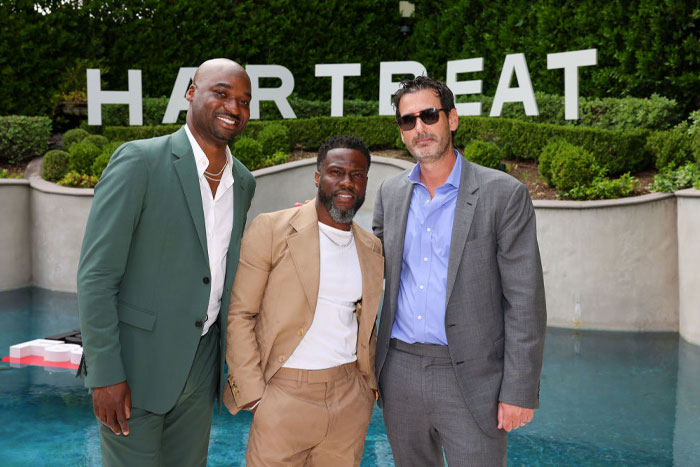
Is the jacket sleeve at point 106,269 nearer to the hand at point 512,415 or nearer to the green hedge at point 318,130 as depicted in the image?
the hand at point 512,415

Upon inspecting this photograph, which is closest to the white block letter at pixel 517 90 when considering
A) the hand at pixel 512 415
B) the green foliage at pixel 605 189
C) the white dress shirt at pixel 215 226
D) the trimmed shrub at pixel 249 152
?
the green foliage at pixel 605 189

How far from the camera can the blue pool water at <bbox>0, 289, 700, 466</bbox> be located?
14.9 ft

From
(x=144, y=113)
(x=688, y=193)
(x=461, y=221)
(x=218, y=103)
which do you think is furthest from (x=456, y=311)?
(x=144, y=113)

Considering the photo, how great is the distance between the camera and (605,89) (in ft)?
36.2

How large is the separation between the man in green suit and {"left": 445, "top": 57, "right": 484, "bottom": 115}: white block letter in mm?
9124

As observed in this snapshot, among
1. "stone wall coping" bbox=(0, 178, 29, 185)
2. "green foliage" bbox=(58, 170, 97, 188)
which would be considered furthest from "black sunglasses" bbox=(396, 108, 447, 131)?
"stone wall coping" bbox=(0, 178, 29, 185)

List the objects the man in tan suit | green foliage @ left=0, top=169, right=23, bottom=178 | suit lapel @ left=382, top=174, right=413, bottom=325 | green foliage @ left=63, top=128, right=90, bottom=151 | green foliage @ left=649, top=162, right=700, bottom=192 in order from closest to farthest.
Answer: the man in tan suit → suit lapel @ left=382, top=174, right=413, bottom=325 → green foliage @ left=649, top=162, right=700, bottom=192 → green foliage @ left=0, top=169, right=23, bottom=178 → green foliage @ left=63, top=128, right=90, bottom=151

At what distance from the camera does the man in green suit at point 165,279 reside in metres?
A: 2.45

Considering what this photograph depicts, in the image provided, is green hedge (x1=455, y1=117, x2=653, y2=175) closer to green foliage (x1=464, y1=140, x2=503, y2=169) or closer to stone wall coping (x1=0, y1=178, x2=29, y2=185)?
green foliage (x1=464, y1=140, x2=503, y2=169)

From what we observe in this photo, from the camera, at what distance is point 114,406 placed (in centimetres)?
247

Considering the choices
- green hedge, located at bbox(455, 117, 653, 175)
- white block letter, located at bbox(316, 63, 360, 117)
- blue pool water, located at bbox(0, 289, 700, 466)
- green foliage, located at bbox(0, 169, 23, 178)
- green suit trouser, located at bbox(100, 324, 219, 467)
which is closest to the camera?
green suit trouser, located at bbox(100, 324, 219, 467)

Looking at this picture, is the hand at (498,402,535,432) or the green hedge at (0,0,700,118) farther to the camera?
the green hedge at (0,0,700,118)

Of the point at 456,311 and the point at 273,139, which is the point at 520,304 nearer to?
the point at 456,311

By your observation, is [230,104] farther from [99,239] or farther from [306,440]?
[306,440]
